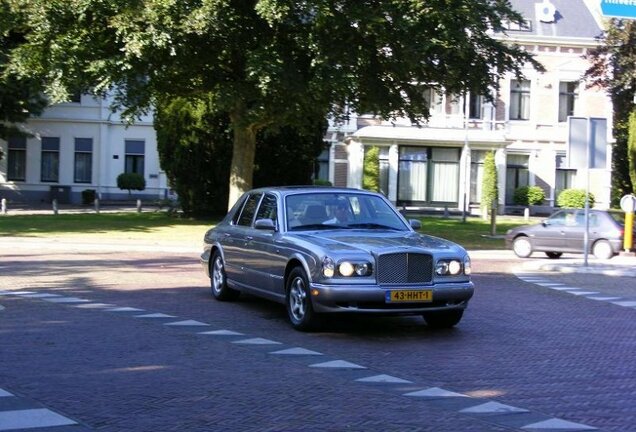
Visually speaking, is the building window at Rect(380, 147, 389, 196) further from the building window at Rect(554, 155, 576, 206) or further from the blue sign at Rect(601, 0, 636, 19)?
the blue sign at Rect(601, 0, 636, 19)

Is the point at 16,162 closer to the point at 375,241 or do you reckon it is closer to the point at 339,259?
the point at 375,241

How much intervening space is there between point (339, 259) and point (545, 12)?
44191 millimetres

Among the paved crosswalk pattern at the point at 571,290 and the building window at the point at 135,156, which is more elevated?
the building window at the point at 135,156

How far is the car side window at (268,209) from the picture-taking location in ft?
39.5

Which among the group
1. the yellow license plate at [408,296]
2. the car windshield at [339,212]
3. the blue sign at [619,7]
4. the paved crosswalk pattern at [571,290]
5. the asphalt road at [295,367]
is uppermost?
the blue sign at [619,7]

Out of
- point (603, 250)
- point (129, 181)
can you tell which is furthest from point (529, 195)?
point (603, 250)

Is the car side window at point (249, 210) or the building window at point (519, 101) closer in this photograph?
the car side window at point (249, 210)

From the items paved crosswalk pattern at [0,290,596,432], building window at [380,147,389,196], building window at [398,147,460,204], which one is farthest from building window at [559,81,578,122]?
paved crosswalk pattern at [0,290,596,432]

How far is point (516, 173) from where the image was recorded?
5041cm

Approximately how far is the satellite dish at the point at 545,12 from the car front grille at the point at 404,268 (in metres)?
43.4

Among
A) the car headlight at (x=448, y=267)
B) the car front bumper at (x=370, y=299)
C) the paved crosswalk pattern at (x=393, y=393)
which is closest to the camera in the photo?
the paved crosswalk pattern at (x=393, y=393)

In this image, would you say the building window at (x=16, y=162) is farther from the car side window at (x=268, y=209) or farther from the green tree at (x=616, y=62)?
the car side window at (x=268, y=209)

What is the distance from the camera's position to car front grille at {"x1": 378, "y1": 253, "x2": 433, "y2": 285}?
10.1m

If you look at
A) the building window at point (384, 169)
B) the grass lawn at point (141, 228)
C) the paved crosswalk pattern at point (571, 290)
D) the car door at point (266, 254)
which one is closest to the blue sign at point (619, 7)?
the paved crosswalk pattern at point (571, 290)
